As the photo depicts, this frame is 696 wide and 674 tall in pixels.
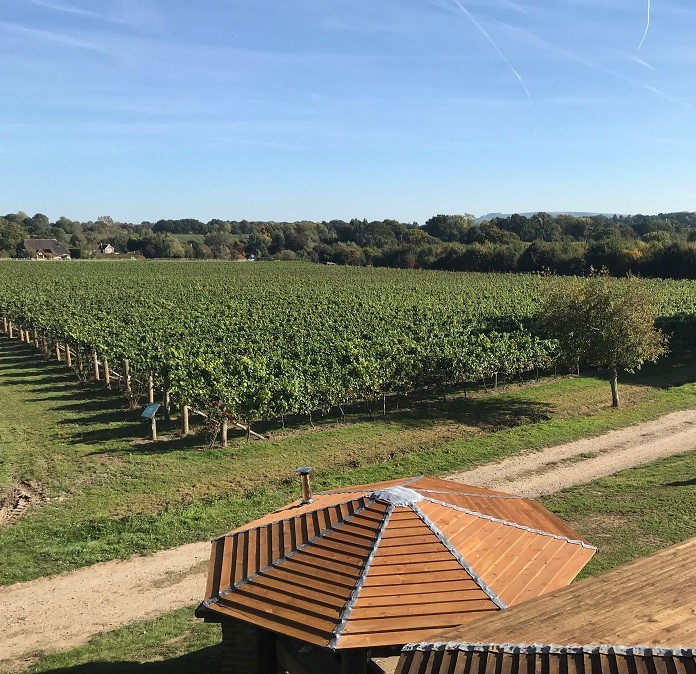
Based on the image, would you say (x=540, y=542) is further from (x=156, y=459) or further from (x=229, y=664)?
(x=156, y=459)

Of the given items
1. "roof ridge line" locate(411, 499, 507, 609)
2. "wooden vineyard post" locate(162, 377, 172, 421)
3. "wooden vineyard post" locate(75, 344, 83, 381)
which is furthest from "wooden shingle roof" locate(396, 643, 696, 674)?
"wooden vineyard post" locate(75, 344, 83, 381)

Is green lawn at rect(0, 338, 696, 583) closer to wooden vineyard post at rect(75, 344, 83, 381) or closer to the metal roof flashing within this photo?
wooden vineyard post at rect(75, 344, 83, 381)

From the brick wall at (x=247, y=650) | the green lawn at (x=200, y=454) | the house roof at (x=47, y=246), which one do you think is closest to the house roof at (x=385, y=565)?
the brick wall at (x=247, y=650)

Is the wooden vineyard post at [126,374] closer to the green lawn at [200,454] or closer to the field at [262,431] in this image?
the field at [262,431]

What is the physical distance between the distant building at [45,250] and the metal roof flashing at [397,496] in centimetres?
14218

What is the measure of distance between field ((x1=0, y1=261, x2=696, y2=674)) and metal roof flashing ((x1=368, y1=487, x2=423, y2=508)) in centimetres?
386

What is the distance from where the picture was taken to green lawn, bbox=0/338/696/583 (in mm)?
13875

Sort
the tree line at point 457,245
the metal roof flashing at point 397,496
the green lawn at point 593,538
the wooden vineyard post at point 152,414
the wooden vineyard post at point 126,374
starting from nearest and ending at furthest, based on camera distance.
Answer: the metal roof flashing at point 397,496 < the green lawn at point 593,538 < the wooden vineyard post at point 152,414 < the wooden vineyard post at point 126,374 < the tree line at point 457,245

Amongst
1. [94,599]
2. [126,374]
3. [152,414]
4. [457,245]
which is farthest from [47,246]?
[94,599]

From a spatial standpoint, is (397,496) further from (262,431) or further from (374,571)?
(262,431)

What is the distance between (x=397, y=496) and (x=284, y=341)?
22.6m

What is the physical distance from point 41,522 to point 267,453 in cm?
641

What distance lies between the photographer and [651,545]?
12.9 metres

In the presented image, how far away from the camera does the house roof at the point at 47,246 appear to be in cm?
13832
